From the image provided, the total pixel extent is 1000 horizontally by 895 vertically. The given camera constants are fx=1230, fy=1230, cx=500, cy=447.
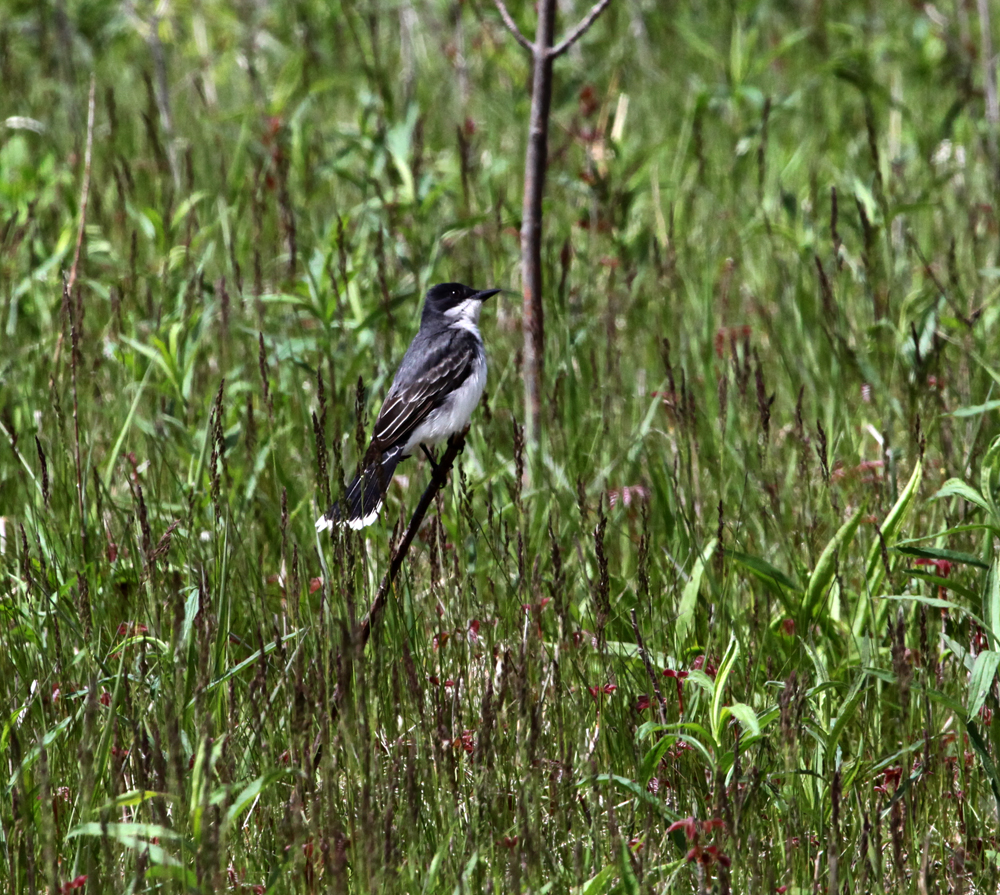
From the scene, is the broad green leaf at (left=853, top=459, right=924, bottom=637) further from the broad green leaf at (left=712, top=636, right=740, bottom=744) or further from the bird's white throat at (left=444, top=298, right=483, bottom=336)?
the bird's white throat at (left=444, top=298, right=483, bottom=336)

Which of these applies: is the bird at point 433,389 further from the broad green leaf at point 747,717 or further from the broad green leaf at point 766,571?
the broad green leaf at point 747,717

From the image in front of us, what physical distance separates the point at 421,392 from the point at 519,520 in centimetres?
122

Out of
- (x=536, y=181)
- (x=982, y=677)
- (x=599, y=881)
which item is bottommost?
(x=599, y=881)

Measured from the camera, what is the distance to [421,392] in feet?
14.6

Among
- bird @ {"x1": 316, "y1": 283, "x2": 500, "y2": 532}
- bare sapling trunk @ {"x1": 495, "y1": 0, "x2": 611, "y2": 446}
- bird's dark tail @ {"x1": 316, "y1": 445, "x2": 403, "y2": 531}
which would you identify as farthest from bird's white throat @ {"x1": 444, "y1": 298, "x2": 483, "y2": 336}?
bird's dark tail @ {"x1": 316, "y1": 445, "x2": 403, "y2": 531}

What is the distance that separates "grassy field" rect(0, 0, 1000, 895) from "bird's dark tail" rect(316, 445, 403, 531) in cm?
11

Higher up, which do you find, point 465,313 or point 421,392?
point 465,313

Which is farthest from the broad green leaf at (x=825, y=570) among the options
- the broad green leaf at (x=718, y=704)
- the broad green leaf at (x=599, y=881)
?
the broad green leaf at (x=599, y=881)

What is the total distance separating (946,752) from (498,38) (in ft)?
26.0

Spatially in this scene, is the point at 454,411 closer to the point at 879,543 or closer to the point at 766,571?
the point at 766,571

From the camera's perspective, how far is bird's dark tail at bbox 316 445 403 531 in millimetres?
2939

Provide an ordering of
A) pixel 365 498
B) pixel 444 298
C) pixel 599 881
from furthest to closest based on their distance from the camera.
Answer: pixel 444 298
pixel 365 498
pixel 599 881

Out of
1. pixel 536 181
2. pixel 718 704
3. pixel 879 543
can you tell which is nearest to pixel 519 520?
pixel 718 704

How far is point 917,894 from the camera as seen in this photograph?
109 inches
